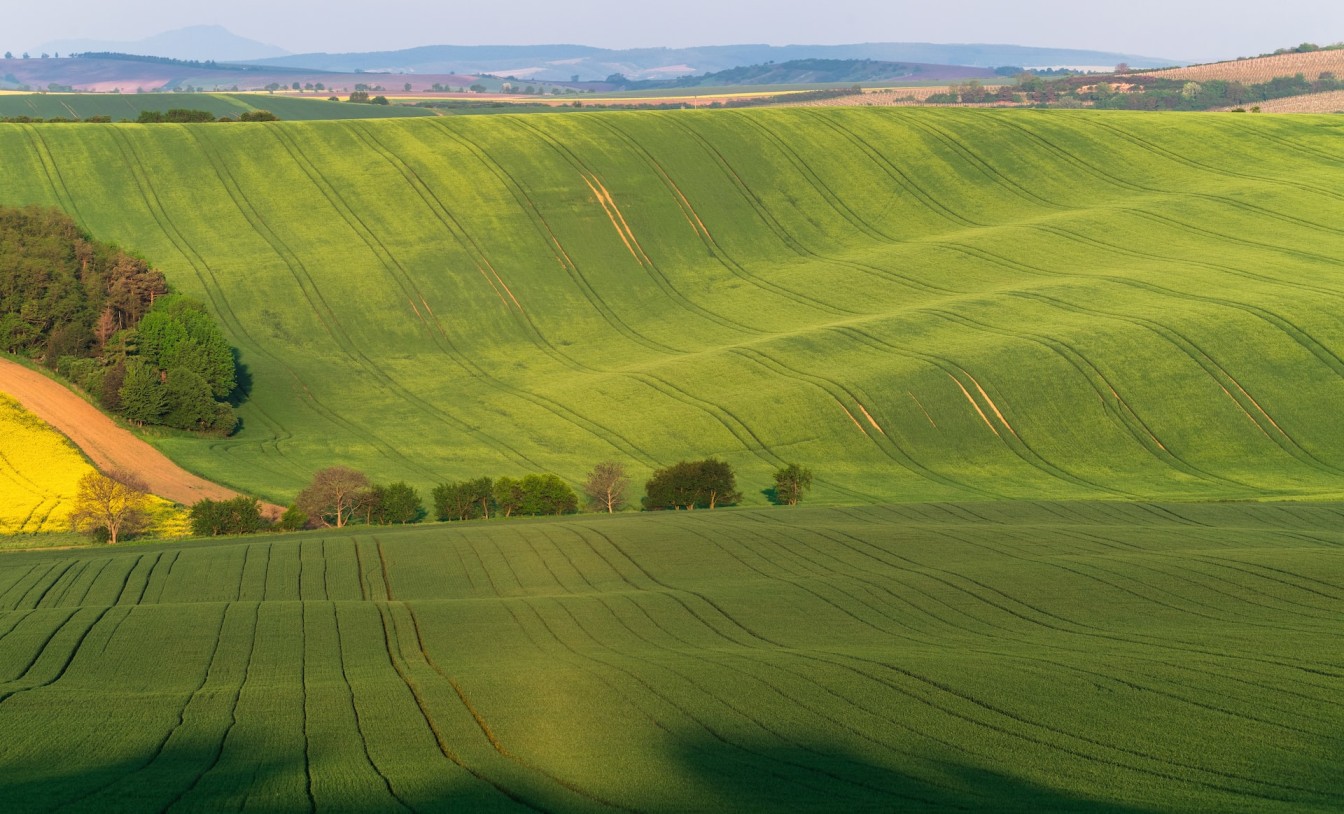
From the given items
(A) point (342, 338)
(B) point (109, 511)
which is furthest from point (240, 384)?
(B) point (109, 511)

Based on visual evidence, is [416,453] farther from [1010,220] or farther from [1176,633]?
[1010,220]

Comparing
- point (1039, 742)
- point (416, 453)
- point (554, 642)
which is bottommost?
point (416, 453)

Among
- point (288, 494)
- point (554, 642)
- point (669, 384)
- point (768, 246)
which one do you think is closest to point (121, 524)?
point (288, 494)

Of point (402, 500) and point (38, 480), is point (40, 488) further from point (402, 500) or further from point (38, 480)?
point (402, 500)

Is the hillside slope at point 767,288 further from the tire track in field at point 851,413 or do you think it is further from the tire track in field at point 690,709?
the tire track in field at point 690,709

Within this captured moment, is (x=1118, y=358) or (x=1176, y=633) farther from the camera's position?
(x=1118, y=358)

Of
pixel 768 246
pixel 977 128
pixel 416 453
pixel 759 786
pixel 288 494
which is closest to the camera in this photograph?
pixel 759 786
